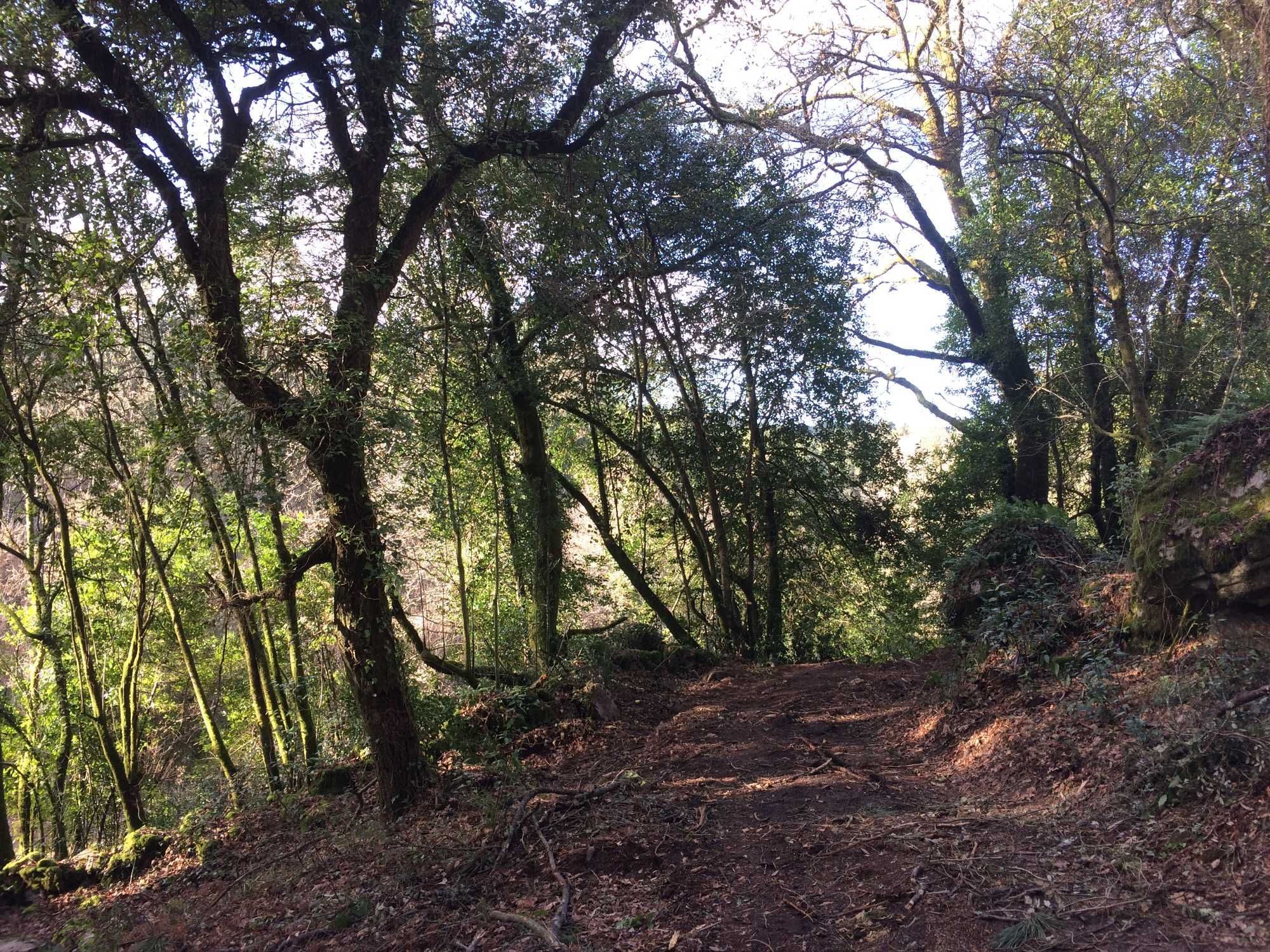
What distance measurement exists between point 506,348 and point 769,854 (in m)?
6.88

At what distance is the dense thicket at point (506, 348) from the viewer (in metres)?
6.19

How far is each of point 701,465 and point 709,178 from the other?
4.60 m

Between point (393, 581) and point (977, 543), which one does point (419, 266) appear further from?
point (977, 543)

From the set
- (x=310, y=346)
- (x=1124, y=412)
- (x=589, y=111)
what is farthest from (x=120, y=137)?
(x=1124, y=412)

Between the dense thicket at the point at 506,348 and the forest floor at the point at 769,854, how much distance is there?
1206 mm

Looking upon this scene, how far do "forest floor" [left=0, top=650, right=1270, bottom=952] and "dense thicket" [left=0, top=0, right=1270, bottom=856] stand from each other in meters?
1.21

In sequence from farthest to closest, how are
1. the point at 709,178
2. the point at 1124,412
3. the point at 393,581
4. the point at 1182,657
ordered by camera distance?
the point at 1124,412 < the point at 709,178 < the point at 393,581 < the point at 1182,657

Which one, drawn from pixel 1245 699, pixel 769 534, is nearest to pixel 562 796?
pixel 1245 699

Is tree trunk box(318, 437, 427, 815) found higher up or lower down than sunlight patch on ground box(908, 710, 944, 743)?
higher up

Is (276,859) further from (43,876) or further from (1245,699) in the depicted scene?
(1245,699)

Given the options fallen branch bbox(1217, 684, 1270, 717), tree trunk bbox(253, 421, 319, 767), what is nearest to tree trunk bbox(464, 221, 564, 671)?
tree trunk bbox(253, 421, 319, 767)

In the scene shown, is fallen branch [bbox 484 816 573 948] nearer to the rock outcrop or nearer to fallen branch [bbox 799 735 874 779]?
fallen branch [bbox 799 735 874 779]

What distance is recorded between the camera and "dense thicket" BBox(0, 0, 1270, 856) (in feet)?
20.3

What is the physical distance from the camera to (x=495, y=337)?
32.0 ft
